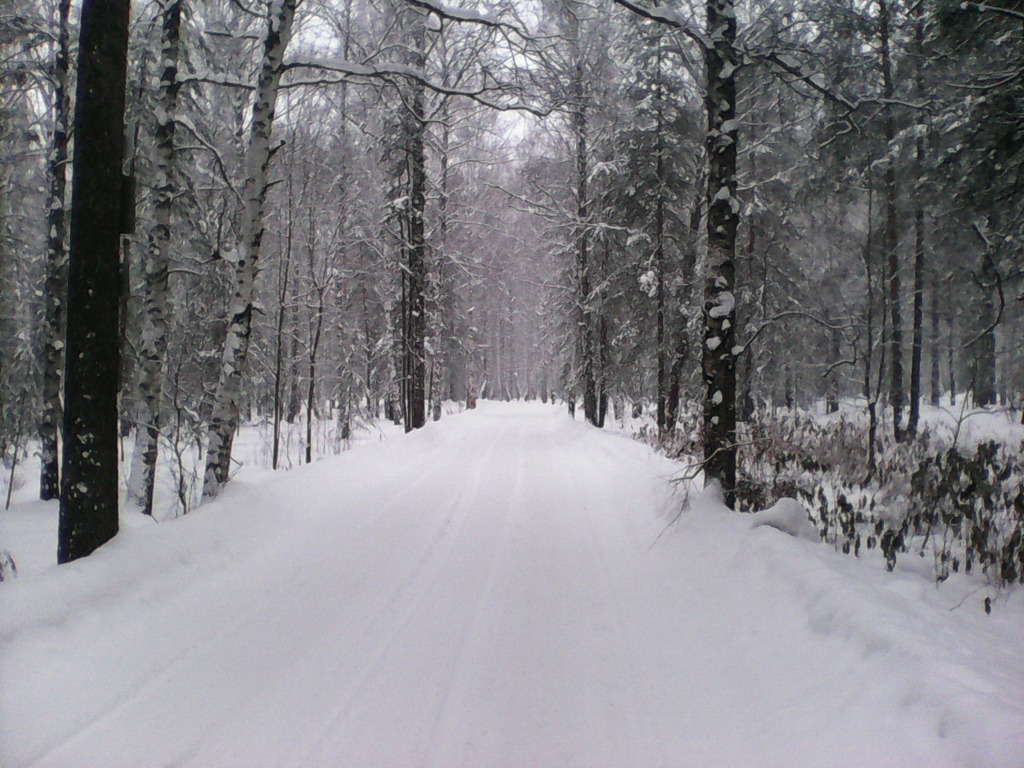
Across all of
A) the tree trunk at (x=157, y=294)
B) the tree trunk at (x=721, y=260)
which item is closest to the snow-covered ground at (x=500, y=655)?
the tree trunk at (x=721, y=260)

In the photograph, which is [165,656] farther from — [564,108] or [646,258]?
[646,258]

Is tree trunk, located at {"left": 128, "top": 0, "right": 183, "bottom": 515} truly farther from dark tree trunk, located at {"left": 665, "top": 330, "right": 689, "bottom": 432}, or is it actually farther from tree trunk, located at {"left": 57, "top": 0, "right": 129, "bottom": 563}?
dark tree trunk, located at {"left": 665, "top": 330, "right": 689, "bottom": 432}

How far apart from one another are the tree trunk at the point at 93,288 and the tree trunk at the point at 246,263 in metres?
2.41

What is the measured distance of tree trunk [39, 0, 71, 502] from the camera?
8.51 meters

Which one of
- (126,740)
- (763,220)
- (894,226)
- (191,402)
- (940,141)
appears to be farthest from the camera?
(763,220)

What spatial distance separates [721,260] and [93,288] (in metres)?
6.17

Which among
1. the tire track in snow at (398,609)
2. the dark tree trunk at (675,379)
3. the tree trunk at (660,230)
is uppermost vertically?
the tree trunk at (660,230)

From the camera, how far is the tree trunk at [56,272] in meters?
8.51

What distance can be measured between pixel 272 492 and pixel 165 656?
147 inches

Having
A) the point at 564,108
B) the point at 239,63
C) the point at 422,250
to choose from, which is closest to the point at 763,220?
the point at 564,108

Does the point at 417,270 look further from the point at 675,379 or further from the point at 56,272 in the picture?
the point at 56,272

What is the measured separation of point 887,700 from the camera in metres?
2.30

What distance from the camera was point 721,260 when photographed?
593 cm

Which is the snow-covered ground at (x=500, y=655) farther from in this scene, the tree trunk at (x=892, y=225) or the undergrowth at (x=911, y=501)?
the tree trunk at (x=892, y=225)
